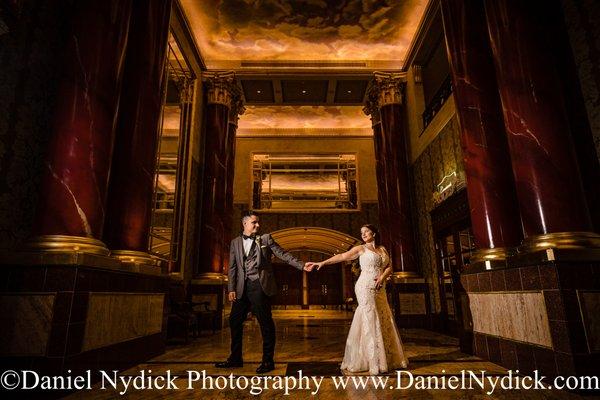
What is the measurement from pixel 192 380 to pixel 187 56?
297 inches

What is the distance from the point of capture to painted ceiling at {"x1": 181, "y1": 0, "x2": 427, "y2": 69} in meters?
7.80

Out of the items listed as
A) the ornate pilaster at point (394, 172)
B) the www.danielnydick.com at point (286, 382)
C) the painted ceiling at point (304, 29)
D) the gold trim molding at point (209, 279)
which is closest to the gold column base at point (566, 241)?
the www.danielnydick.com at point (286, 382)

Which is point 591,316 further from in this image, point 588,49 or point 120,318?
point 120,318

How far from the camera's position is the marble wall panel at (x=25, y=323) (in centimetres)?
240

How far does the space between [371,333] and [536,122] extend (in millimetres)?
2509

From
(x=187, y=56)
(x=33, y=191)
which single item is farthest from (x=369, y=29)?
(x=33, y=191)

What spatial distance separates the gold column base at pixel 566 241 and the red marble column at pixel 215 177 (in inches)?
262

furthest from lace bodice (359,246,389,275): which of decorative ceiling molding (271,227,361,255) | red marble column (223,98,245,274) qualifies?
decorative ceiling molding (271,227,361,255)

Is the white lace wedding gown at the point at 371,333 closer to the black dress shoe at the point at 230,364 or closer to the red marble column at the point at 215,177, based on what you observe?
the black dress shoe at the point at 230,364

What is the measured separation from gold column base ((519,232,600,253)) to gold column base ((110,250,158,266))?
3.91 metres

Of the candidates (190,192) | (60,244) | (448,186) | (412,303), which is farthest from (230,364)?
(412,303)

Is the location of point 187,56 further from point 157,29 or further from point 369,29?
point 369,29

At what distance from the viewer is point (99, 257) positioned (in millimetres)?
2816

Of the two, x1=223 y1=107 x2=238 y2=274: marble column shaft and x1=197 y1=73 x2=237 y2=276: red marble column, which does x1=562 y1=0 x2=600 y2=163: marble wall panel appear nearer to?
x1=197 y1=73 x2=237 y2=276: red marble column
